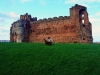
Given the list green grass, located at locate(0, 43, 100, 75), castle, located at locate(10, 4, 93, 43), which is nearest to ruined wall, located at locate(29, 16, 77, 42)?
castle, located at locate(10, 4, 93, 43)

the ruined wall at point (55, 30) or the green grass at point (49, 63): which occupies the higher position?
the ruined wall at point (55, 30)

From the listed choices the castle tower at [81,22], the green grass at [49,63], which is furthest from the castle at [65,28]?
the green grass at [49,63]

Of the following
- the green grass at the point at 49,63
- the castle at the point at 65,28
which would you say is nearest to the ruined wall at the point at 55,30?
the castle at the point at 65,28

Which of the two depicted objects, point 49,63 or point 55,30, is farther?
point 55,30

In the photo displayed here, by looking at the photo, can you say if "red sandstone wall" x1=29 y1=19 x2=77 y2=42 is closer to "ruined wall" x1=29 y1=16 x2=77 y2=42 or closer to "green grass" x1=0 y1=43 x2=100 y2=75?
"ruined wall" x1=29 y1=16 x2=77 y2=42

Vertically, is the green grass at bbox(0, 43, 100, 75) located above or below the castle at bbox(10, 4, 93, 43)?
below

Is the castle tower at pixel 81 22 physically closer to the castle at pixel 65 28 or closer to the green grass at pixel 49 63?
the castle at pixel 65 28

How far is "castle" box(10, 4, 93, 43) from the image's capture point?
2815cm

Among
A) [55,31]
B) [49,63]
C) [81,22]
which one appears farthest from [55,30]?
[49,63]

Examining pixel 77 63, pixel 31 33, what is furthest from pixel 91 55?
pixel 31 33

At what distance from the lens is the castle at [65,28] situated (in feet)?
92.4

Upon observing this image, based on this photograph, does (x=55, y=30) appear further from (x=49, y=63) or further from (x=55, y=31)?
(x=49, y=63)

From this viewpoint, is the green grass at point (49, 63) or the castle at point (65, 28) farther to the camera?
the castle at point (65, 28)

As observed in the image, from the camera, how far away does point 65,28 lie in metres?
29.3
